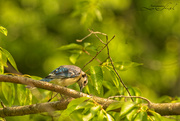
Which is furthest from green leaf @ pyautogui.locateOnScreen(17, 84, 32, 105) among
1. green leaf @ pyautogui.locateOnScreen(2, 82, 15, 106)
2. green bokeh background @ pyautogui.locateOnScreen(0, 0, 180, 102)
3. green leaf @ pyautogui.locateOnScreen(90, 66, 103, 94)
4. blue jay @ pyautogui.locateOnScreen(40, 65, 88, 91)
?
green bokeh background @ pyautogui.locateOnScreen(0, 0, 180, 102)

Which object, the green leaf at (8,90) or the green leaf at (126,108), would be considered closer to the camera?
the green leaf at (126,108)

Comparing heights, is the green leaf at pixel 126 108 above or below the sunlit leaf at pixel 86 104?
below

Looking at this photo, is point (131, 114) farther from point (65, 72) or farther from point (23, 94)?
point (65, 72)

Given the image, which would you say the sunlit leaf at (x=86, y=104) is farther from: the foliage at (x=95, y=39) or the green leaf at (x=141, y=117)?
the foliage at (x=95, y=39)

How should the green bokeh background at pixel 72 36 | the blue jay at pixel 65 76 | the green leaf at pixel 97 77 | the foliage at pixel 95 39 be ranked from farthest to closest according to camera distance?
the green bokeh background at pixel 72 36, the foliage at pixel 95 39, the blue jay at pixel 65 76, the green leaf at pixel 97 77

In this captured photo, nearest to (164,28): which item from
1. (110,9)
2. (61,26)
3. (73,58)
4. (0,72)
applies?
(110,9)

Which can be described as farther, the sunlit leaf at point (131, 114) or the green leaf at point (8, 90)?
the green leaf at point (8, 90)

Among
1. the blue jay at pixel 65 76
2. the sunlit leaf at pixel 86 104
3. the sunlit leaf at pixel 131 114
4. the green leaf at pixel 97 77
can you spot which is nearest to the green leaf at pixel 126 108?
the sunlit leaf at pixel 131 114

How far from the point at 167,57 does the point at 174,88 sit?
1049mm

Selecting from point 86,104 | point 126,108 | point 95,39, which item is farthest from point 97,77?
point 95,39

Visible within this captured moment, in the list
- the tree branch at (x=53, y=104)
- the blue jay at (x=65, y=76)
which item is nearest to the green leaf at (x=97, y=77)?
the tree branch at (x=53, y=104)

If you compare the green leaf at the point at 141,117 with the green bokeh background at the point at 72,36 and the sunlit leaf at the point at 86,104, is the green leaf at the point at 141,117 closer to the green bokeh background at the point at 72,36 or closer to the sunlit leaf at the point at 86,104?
the sunlit leaf at the point at 86,104

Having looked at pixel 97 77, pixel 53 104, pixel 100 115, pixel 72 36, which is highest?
pixel 72 36

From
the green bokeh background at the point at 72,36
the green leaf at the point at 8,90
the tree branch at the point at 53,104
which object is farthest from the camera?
the green bokeh background at the point at 72,36
